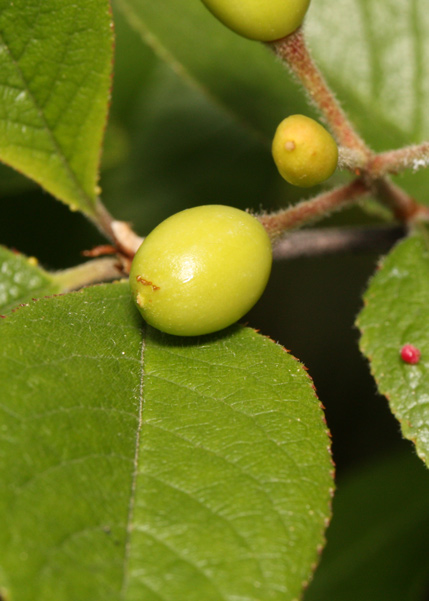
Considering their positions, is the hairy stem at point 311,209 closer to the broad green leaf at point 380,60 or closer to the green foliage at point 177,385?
the green foliage at point 177,385

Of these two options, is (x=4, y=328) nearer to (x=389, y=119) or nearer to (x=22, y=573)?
(x=22, y=573)

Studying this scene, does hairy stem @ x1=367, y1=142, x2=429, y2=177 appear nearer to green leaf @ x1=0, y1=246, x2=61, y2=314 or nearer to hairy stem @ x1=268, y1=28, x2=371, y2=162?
hairy stem @ x1=268, y1=28, x2=371, y2=162

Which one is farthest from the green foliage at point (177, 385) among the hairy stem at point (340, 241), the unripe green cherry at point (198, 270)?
the hairy stem at point (340, 241)

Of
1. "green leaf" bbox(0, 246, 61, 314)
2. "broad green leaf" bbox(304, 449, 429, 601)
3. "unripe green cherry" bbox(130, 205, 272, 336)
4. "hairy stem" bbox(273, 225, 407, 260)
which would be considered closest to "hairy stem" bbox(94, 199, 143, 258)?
"green leaf" bbox(0, 246, 61, 314)

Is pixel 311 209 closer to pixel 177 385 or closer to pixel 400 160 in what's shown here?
pixel 400 160

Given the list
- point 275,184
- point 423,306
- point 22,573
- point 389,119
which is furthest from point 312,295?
point 22,573

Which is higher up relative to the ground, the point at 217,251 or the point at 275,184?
the point at 217,251
